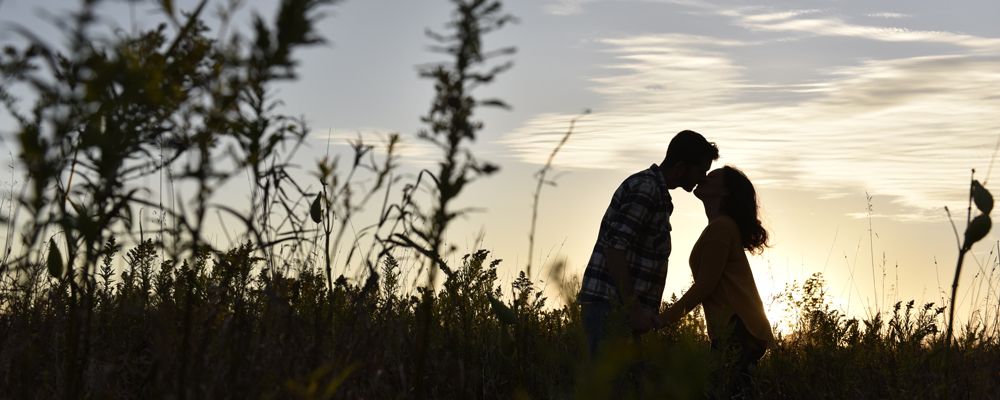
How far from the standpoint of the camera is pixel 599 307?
5293 millimetres

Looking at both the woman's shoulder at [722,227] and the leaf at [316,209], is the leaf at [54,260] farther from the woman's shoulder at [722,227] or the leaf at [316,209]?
the woman's shoulder at [722,227]

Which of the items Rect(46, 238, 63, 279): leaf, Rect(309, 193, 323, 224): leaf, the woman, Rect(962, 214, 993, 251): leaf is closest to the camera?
Rect(962, 214, 993, 251): leaf

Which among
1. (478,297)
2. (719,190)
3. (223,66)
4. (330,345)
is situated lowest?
(330,345)

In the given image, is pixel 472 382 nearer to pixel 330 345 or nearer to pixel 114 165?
pixel 330 345

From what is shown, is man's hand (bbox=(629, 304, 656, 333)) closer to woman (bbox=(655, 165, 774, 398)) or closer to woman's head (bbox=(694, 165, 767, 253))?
woman (bbox=(655, 165, 774, 398))

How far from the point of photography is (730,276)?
18.3ft

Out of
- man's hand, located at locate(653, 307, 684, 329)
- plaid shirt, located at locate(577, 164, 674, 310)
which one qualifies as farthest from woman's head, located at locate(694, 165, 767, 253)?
man's hand, located at locate(653, 307, 684, 329)

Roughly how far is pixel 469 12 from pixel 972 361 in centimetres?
483

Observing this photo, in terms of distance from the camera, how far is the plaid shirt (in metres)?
5.15

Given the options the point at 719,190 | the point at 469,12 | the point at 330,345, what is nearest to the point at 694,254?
the point at 719,190

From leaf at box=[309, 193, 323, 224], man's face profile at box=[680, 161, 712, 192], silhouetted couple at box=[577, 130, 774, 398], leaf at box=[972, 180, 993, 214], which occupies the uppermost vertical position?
man's face profile at box=[680, 161, 712, 192]

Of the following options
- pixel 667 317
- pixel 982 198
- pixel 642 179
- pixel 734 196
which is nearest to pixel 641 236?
pixel 642 179

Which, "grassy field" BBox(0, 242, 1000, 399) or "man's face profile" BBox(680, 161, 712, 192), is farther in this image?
"man's face profile" BBox(680, 161, 712, 192)

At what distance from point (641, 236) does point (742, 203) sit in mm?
821
